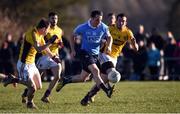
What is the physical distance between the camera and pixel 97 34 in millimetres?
19156

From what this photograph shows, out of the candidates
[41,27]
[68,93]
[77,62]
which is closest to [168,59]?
[77,62]

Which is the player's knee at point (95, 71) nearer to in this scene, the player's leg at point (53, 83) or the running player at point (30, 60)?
the running player at point (30, 60)

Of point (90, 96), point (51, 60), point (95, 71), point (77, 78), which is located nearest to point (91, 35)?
point (95, 71)

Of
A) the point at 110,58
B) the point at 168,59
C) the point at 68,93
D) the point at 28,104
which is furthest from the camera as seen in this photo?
the point at 168,59

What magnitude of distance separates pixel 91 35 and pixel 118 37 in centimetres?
159

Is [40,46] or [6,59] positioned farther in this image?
[6,59]

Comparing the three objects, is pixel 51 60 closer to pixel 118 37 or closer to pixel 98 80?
pixel 118 37

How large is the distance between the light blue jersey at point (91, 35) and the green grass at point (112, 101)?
4.28 ft

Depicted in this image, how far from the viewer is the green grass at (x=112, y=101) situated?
17.7m

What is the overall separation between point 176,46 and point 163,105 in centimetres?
1330

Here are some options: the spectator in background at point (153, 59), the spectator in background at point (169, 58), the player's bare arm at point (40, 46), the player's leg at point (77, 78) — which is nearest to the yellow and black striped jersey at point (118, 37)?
the player's leg at point (77, 78)

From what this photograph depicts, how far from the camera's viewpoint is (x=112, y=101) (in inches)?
788

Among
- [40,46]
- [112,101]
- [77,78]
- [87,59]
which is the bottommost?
[112,101]

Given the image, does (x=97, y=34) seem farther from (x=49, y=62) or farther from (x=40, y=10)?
(x=40, y=10)
